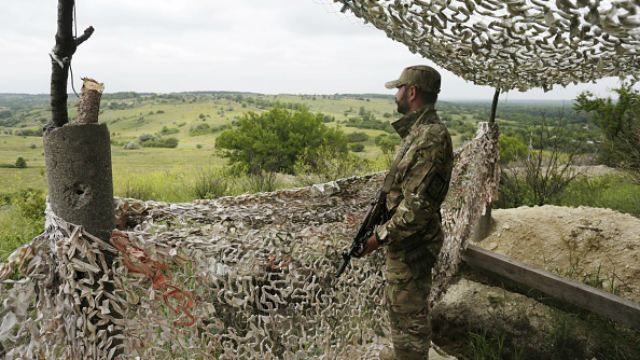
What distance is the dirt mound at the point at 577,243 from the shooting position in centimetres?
377

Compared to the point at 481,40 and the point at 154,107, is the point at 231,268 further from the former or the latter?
the point at 154,107

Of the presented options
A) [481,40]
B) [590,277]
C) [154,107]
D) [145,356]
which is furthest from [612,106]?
[154,107]

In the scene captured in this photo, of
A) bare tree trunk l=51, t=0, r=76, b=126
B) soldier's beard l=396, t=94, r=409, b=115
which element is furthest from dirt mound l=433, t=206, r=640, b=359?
bare tree trunk l=51, t=0, r=76, b=126

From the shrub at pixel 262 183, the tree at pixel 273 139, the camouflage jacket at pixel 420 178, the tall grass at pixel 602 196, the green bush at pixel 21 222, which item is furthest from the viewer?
the tree at pixel 273 139

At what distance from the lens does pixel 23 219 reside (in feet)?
20.8

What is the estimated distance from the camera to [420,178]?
223cm

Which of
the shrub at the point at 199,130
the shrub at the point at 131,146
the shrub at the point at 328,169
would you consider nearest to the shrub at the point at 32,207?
the shrub at the point at 328,169

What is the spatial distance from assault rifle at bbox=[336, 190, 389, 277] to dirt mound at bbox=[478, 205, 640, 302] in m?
2.32

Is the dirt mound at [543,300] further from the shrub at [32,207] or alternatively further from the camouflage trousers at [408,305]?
the shrub at [32,207]

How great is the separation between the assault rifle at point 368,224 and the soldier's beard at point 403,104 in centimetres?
45

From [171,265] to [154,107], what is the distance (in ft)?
212

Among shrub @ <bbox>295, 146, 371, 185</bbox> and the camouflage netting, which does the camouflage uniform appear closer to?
the camouflage netting

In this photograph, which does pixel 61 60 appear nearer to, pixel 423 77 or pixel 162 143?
pixel 423 77

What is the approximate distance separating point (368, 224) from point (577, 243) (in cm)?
270
